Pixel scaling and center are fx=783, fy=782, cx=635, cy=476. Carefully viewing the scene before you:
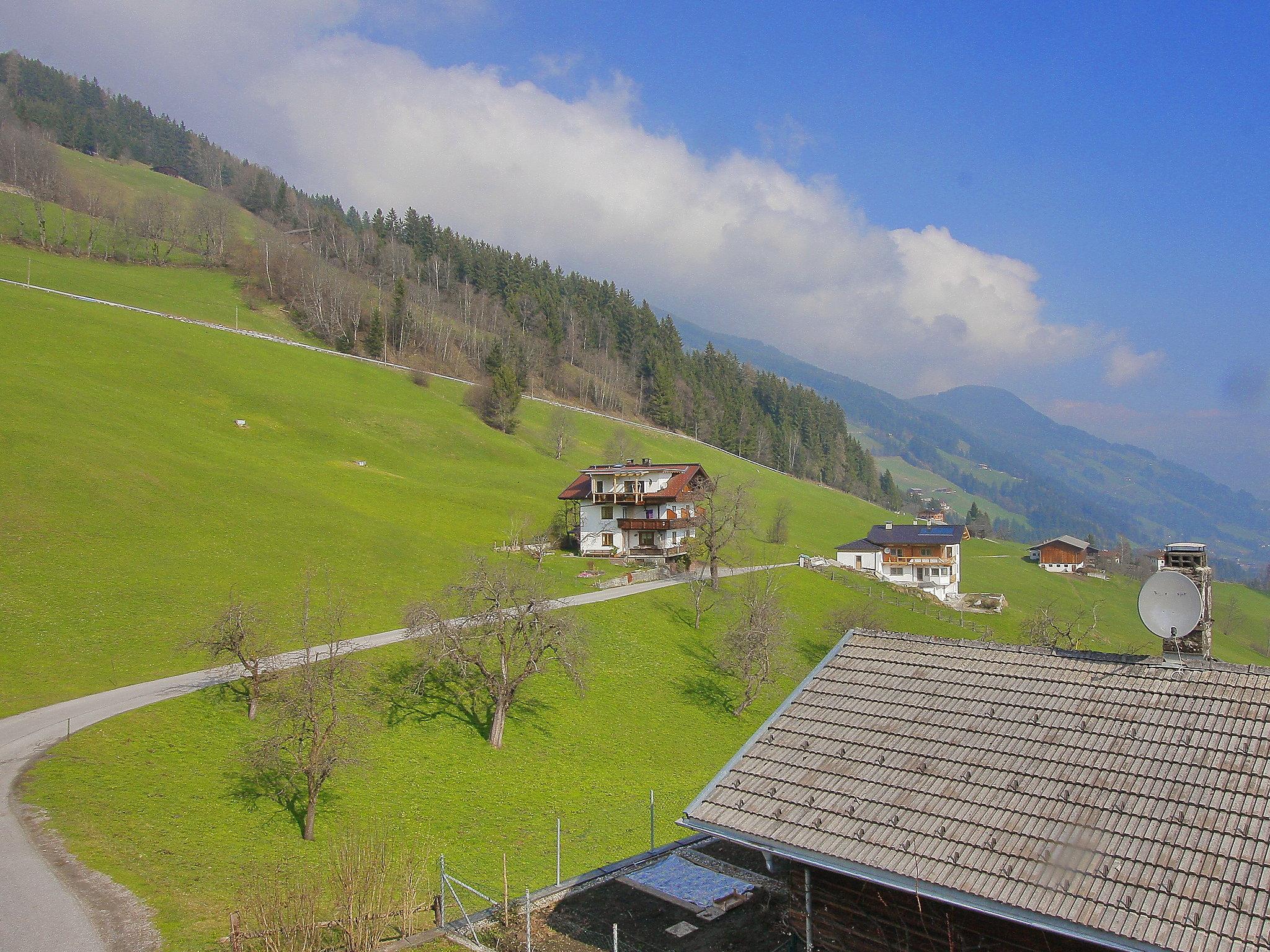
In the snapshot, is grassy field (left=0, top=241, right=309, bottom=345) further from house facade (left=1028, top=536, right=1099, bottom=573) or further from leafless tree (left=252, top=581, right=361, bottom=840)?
house facade (left=1028, top=536, right=1099, bottom=573)

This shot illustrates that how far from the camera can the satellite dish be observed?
1210 cm

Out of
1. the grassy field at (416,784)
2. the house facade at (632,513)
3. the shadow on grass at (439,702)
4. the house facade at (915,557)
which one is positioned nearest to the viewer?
the grassy field at (416,784)

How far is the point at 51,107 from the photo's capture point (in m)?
172

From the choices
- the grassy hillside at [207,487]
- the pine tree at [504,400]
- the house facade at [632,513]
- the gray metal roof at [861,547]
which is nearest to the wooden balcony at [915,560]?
the gray metal roof at [861,547]

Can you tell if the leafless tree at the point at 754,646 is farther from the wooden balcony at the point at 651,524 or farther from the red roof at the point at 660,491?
the red roof at the point at 660,491

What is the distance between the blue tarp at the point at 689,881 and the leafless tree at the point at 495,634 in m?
16.6

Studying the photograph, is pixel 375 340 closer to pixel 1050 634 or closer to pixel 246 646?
pixel 246 646

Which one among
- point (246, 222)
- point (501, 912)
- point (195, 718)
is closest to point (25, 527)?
point (195, 718)

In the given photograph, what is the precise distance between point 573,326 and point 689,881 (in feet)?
487

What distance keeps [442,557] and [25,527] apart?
22944 mm

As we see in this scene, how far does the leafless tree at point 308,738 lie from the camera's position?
22.5 m

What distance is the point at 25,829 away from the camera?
19109 millimetres

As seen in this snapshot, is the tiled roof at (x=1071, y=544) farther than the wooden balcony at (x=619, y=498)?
Yes

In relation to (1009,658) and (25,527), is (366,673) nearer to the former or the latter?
(25,527)
